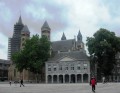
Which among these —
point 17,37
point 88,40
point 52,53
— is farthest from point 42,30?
point 17,37

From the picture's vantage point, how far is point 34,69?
3625 inches

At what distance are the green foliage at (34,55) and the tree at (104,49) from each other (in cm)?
1666

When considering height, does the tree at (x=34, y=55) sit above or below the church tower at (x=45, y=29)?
below

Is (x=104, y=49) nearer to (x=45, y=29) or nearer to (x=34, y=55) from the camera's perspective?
(x=34, y=55)

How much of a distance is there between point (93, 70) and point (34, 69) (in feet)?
65.5

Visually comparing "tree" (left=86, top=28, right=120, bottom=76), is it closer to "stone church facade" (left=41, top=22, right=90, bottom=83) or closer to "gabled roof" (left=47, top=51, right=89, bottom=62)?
"stone church facade" (left=41, top=22, right=90, bottom=83)

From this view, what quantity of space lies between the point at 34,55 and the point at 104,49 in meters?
23.3

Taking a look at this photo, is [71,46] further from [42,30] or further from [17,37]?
[17,37]

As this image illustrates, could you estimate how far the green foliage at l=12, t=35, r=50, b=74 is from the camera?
302 ft

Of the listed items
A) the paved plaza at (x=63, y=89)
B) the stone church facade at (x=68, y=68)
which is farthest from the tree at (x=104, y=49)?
the paved plaza at (x=63, y=89)

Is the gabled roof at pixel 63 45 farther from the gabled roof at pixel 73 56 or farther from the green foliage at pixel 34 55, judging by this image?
the green foliage at pixel 34 55

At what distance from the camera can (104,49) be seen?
Result: 270ft

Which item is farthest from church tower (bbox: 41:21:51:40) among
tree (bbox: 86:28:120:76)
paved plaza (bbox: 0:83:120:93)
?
paved plaza (bbox: 0:83:120:93)

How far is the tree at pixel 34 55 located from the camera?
92000mm
